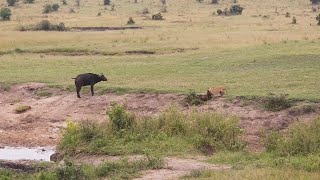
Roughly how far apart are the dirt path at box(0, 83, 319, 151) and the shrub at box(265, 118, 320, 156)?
59.1 inches

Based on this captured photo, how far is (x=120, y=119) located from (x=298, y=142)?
17.1 ft

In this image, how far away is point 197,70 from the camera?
27.2 meters

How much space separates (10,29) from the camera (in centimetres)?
4466

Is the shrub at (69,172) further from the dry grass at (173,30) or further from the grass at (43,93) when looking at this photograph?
the dry grass at (173,30)

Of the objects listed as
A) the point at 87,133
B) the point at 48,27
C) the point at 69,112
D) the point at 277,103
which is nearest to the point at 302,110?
the point at 277,103

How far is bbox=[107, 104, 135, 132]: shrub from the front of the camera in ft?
60.2

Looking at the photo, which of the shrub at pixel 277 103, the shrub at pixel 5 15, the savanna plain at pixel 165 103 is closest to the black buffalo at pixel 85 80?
the savanna plain at pixel 165 103

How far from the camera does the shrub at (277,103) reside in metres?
20.1

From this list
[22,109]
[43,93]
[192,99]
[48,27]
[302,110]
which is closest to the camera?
[302,110]

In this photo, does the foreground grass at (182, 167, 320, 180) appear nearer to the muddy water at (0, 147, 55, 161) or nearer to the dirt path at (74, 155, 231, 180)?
the dirt path at (74, 155, 231, 180)

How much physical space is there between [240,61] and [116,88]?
6.72 metres

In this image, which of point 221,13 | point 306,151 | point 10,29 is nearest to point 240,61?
point 306,151

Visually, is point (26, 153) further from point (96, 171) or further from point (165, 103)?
point (165, 103)

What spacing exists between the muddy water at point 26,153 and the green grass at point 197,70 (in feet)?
16.8
